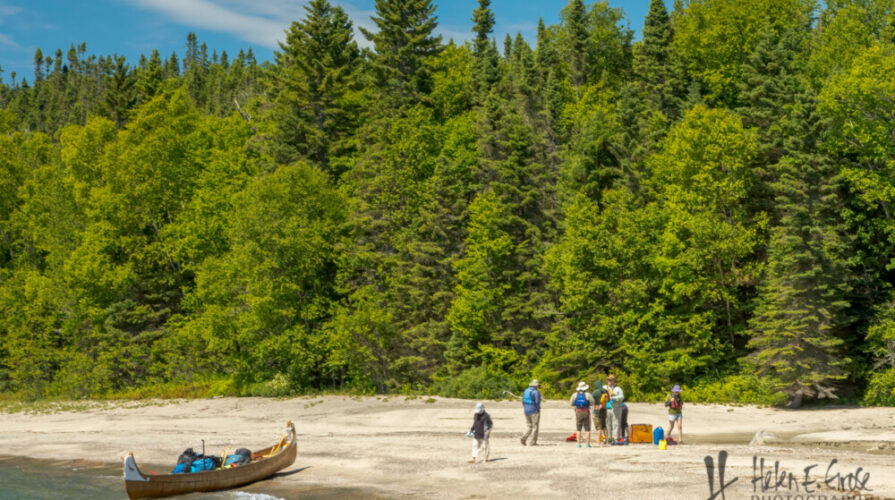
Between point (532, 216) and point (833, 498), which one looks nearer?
point (833, 498)

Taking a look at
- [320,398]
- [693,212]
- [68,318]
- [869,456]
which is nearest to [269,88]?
[68,318]

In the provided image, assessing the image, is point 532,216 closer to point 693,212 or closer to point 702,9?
point 693,212

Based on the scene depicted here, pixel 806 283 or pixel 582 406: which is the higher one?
pixel 806 283

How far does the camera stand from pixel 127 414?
129 feet

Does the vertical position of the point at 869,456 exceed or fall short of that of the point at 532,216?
it falls short

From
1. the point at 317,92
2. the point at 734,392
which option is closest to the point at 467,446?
the point at 734,392

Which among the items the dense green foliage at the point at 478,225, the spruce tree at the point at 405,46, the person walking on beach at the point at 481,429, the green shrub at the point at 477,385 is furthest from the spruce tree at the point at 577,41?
the person walking on beach at the point at 481,429

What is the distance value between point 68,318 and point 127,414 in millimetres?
15760

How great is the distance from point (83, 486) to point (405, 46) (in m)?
39.2

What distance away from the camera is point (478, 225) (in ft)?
139

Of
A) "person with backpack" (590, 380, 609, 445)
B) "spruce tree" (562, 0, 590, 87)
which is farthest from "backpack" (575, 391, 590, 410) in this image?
"spruce tree" (562, 0, 590, 87)

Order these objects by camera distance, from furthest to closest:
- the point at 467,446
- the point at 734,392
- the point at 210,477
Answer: the point at 734,392 → the point at 467,446 → the point at 210,477

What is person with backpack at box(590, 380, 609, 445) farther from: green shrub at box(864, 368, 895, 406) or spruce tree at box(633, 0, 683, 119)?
spruce tree at box(633, 0, 683, 119)
